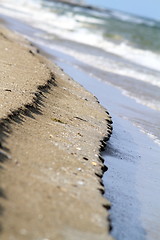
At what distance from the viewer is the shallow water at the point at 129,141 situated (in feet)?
18.0

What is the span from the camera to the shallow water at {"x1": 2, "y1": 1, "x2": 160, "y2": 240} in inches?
217

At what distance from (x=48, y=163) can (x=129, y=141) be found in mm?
3318

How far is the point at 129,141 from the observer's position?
8789mm

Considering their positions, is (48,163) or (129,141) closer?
(48,163)

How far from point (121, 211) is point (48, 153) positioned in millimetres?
1039

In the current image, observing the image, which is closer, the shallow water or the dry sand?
the dry sand

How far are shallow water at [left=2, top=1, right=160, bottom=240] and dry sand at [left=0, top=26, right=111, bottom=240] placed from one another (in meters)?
0.29

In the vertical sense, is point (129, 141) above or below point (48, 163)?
below

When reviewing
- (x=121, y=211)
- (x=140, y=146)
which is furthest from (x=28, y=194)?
(x=140, y=146)

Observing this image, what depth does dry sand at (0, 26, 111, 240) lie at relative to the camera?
13.9 feet

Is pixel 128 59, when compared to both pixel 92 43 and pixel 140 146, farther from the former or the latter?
pixel 140 146

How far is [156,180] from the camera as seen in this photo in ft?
22.9

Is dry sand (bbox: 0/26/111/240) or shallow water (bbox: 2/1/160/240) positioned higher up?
dry sand (bbox: 0/26/111/240)

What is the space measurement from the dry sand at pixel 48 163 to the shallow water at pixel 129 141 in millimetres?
288
